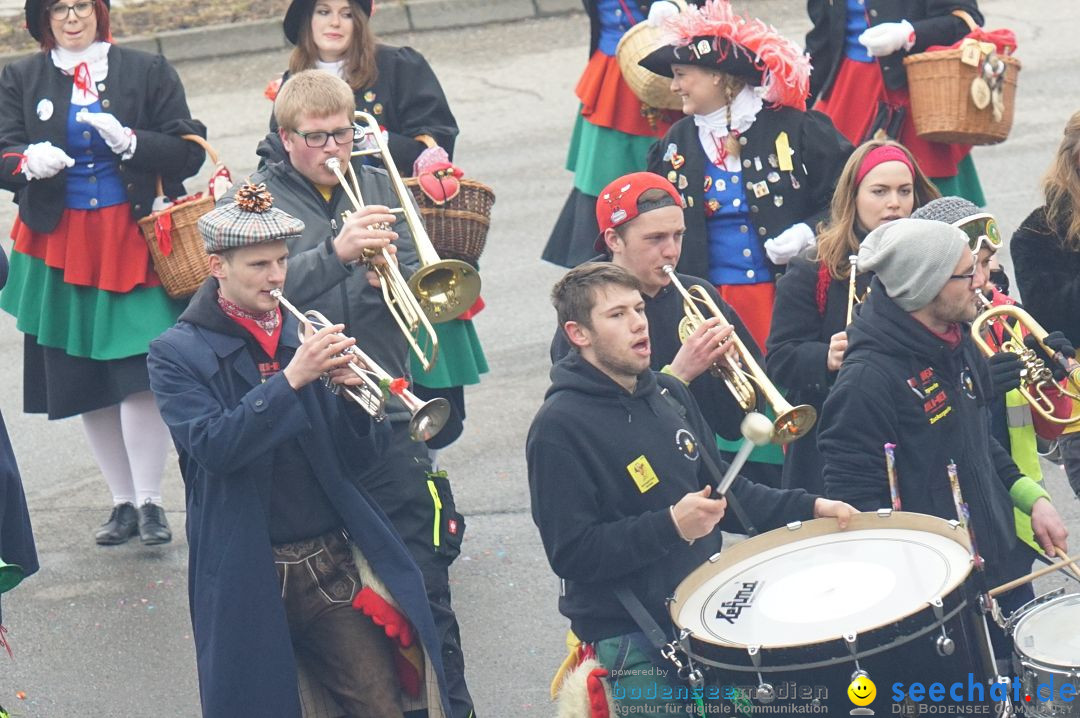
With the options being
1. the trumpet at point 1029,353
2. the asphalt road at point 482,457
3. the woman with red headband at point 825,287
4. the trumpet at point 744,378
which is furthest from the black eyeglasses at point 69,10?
the trumpet at point 1029,353

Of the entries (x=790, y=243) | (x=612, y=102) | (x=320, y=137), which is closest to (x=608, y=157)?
(x=612, y=102)

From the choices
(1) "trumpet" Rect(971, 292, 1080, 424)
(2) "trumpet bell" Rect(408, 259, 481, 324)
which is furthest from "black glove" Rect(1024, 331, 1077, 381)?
(2) "trumpet bell" Rect(408, 259, 481, 324)

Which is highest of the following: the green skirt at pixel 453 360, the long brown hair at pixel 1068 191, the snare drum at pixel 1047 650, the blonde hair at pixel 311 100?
the blonde hair at pixel 311 100

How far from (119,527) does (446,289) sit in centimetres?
270

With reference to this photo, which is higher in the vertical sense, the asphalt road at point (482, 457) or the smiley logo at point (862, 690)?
the smiley logo at point (862, 690)

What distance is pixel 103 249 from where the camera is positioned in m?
7.48

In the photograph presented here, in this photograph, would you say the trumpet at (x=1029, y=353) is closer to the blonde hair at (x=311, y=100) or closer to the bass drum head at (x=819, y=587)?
the bass drum head at (x=819, y=587)

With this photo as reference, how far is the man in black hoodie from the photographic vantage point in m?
4.88

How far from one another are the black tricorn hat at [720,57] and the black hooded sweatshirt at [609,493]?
197cm

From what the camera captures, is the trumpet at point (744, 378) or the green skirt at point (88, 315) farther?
the green skirt at point (88, 315)

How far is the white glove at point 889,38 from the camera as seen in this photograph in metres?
7.76

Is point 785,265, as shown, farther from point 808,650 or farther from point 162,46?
point 162,46

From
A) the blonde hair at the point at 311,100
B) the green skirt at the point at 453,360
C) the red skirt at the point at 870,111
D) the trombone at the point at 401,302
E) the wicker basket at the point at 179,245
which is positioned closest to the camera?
the trombone at the point at 401,302

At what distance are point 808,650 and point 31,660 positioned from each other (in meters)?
3.60
